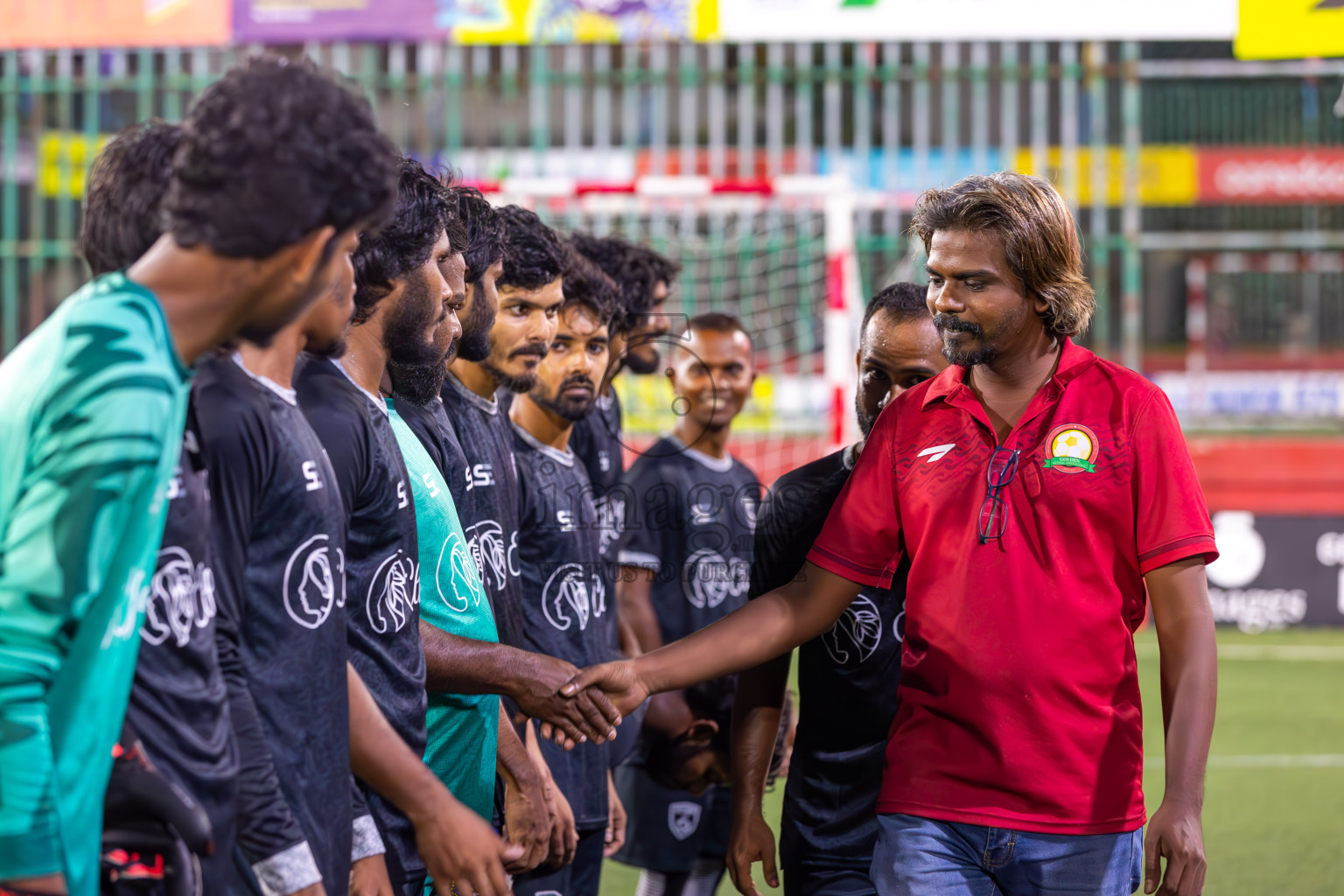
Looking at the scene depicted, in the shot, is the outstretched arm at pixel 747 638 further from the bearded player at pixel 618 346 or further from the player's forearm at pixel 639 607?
the player's forearm at pixel 639 607

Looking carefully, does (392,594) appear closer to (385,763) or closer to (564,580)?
(385,763)

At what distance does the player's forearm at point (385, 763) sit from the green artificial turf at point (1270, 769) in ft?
6.03

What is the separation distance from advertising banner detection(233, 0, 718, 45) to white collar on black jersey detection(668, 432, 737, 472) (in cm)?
486

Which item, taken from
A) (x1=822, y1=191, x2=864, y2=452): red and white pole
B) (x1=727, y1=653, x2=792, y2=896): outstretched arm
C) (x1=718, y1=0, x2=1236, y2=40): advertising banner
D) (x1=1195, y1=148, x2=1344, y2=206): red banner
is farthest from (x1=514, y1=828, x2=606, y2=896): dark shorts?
(x1=1195, y1=148, x2=1344, y2=206): red banner

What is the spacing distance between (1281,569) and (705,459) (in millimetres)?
6456

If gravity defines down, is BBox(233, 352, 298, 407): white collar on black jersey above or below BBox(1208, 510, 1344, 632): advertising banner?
above

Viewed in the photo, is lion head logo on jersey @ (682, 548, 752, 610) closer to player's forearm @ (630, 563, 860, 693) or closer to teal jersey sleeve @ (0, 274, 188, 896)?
player's forearm @ (630, 563, 860, 693)

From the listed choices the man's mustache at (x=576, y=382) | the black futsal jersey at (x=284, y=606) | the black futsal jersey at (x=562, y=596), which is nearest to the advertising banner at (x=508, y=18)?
the man's mustache at (x=576, y=382)

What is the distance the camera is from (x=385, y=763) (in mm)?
2035

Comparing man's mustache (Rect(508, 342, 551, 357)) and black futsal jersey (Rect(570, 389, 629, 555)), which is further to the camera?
black futsal jersey (Rect(570, 389, 629, 555))

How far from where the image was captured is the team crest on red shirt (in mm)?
2404

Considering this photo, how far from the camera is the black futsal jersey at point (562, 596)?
11.3 ft

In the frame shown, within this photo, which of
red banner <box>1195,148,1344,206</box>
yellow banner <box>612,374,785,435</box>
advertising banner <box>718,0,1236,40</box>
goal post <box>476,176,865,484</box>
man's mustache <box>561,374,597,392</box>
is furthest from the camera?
red banner <box>1195,148,1344,206</box>

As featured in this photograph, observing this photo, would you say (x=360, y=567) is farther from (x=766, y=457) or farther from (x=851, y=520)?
(x=766, y=457)
